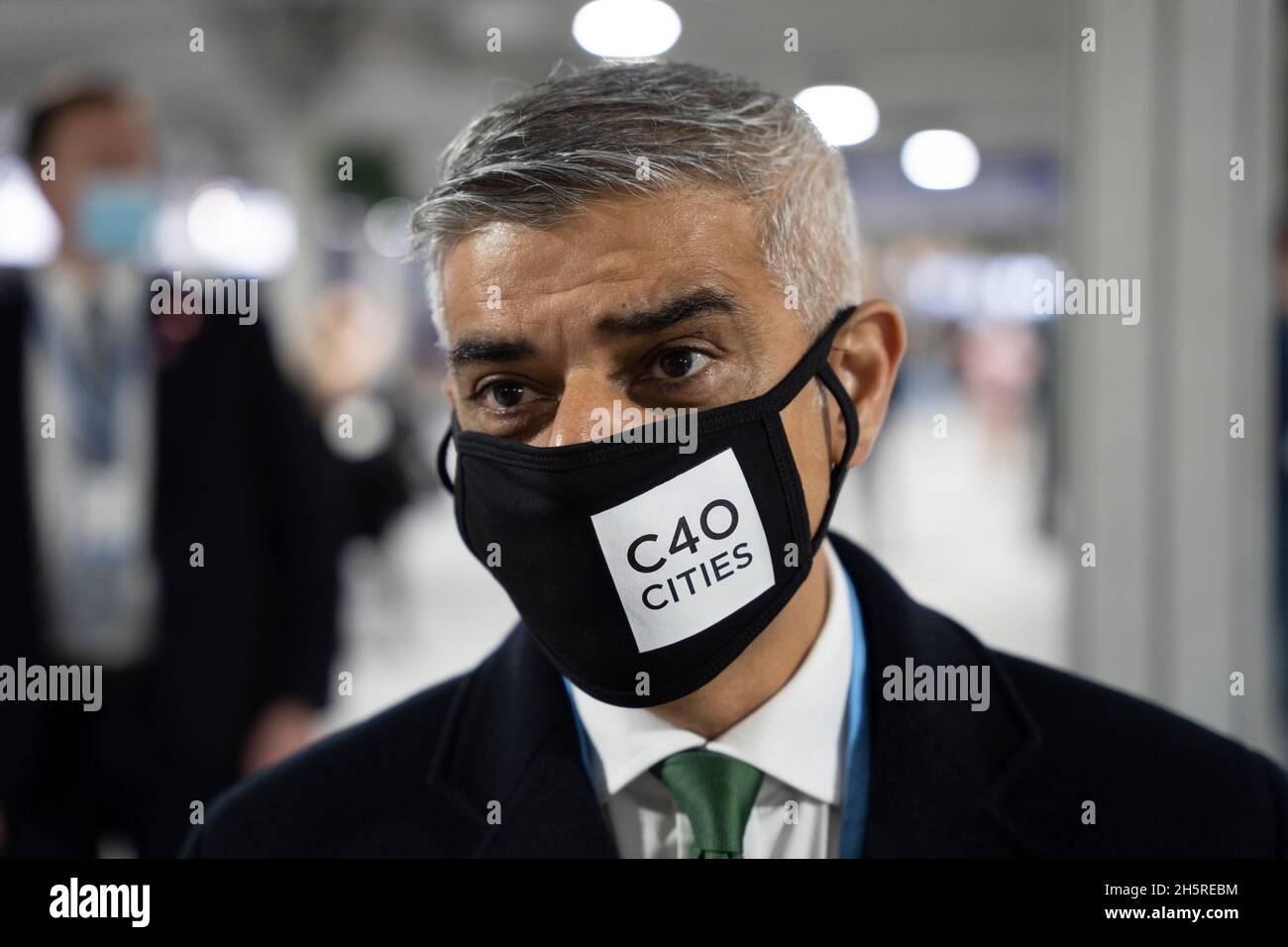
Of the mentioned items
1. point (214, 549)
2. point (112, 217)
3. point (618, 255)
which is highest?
point (112, 217)

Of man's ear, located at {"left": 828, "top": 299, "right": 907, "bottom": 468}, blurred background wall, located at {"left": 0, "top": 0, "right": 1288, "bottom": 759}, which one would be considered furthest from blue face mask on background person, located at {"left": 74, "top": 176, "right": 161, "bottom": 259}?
man's ear, located at {"left": 828, "top": 299, "right": 907, "bottom": 468}

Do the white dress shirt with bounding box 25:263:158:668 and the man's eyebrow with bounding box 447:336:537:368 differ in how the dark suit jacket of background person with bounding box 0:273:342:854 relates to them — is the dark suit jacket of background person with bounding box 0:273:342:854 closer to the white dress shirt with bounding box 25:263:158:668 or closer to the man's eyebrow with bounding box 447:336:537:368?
the white dress shirt with bounding box 25:263:158:668

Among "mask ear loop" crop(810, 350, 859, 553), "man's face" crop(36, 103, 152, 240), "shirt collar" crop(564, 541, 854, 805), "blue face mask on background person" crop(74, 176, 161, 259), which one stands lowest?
"shirt collar" crop(564, 541, 854, 805)

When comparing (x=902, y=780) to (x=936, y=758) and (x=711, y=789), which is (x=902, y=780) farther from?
(x=711, y=789)

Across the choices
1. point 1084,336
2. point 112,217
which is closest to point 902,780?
point 1084,336

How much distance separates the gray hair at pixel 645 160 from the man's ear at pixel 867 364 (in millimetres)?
30

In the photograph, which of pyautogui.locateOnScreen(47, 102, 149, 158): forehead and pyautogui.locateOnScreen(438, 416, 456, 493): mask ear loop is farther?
pyautogui.locateOnScreen(47, 102, 149, 158): forehead

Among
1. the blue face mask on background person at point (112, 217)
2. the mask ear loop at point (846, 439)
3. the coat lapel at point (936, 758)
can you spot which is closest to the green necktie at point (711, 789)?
the coat lapel at point (936, 758)

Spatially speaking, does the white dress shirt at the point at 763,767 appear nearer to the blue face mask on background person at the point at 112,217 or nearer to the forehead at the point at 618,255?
the forehead at the point at 618,255

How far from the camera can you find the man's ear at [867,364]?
104cm

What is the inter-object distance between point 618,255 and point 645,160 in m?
0.09

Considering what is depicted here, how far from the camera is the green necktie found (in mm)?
1005

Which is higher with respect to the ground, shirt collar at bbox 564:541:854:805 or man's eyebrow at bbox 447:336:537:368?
man's eyebrow at bbox 447:336:537:368

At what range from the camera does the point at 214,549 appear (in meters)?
1.72
